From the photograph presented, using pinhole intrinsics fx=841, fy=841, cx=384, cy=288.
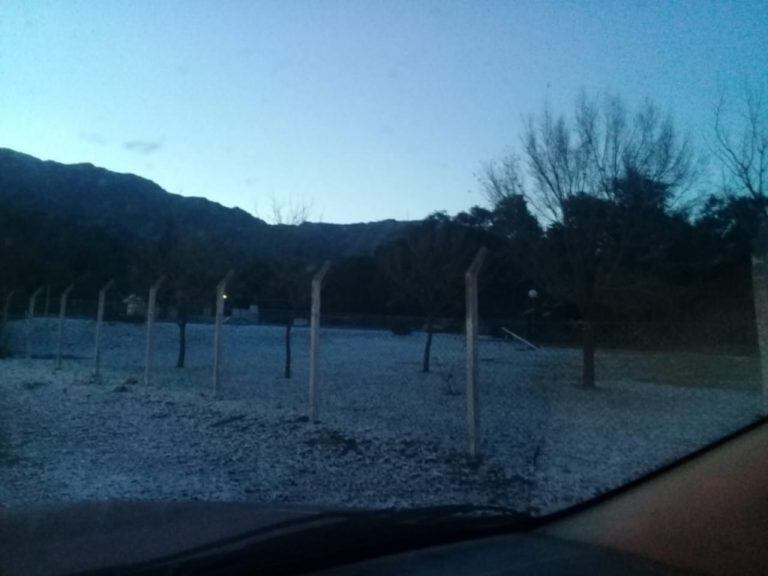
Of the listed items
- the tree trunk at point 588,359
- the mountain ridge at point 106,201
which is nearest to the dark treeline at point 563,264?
the tree trunk at point 588,359

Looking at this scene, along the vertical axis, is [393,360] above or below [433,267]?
below

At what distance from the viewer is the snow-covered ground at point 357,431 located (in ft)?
28.3

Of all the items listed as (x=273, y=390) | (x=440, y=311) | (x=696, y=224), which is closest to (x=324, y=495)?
(x=273, y=390)

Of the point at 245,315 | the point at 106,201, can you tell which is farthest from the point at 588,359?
the point at 106,201

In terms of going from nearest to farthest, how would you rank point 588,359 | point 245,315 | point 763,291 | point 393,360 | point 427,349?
1. point 763,291
2. point 588,359
3. point 427,349
4. point 393,360
5. point 245,315

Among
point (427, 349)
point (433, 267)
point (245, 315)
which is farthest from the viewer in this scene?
point (245, 315)

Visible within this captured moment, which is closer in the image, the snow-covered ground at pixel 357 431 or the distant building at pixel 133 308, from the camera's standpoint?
the snow-covered ground at pixel 357 431

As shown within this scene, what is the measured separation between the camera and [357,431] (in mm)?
11883

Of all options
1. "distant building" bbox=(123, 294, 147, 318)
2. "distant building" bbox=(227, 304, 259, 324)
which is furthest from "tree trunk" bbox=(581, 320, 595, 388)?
"distant building" bbox=(123, 294, 147, 318)

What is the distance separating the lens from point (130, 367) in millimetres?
25172

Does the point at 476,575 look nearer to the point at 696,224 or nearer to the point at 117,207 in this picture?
the point at 696,224

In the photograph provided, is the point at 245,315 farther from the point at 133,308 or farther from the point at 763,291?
the point at 763,291

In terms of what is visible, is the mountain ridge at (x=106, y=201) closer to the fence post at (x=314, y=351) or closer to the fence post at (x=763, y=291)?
the fence post at (x=314, y=351)

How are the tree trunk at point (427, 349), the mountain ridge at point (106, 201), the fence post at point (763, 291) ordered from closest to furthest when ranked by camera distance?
1. the fence post at point (763, 291)
2. the tree trunk at point (427, 349)
3. the mountain ridge at point (106, 201)
